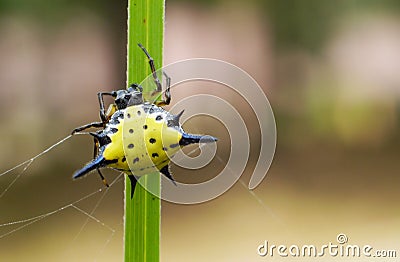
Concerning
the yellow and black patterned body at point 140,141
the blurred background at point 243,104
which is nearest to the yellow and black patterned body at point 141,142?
the yellow and black patterned body at point 140,141

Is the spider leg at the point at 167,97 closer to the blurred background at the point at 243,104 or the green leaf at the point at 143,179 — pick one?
the green leaf at the point at 143,179

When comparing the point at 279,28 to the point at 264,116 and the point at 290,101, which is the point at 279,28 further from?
the point at 264,116

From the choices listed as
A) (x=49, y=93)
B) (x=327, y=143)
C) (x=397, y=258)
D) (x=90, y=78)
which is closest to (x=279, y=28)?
(x=327, y=143)

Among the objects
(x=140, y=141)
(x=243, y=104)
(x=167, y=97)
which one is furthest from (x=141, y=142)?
(x=243, y=104)

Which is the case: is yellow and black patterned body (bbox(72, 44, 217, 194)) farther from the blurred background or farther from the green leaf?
the blurred background

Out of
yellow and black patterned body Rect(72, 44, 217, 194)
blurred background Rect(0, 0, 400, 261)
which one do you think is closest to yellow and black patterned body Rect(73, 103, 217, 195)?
yellow and black patterned body Rect(72, 44, 217, 194)
